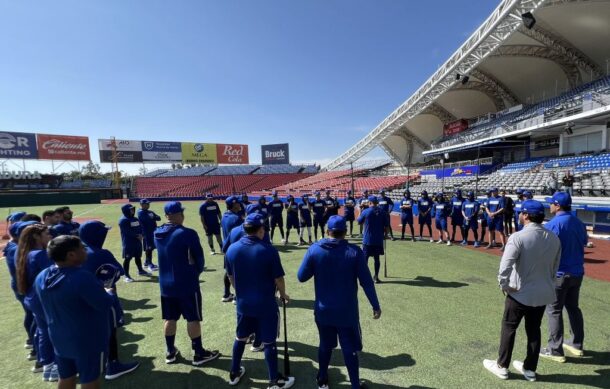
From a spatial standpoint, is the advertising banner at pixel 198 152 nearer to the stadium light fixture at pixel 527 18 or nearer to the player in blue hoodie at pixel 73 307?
the stadium light fixture at pixel 527 18

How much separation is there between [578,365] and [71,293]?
515 cm

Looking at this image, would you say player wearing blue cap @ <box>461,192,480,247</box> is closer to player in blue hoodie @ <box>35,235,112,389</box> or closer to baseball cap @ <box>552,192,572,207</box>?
baseball cap @ <box>552,192,572,207</box>

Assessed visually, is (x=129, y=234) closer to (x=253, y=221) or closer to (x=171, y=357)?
(x=171, y=357)

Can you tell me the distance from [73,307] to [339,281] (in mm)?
2116

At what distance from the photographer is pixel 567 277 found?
11.0 ft

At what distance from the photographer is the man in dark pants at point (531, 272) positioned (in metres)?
2.91

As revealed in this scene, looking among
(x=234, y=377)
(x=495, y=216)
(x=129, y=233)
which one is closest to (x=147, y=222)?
(x=129, y=233)

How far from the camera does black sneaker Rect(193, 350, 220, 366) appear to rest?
11.6 feet

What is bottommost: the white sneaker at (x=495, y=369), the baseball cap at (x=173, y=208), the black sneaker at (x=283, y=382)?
the white sneaker at (x=495, y=369)

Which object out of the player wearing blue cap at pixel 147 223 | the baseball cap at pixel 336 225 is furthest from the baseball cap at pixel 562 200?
the player wearing blue cap at pixel 147 223

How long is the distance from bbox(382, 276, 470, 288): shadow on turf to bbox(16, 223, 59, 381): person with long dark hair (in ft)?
18.5

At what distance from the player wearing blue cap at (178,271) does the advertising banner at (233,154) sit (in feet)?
170

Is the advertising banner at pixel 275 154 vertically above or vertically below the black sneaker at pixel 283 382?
above

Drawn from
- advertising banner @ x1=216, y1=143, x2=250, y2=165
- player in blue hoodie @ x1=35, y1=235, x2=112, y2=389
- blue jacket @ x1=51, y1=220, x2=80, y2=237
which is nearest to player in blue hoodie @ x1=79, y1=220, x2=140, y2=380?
player in blue hoodie @ x1=35, y1=235, x2=112, y2=389
